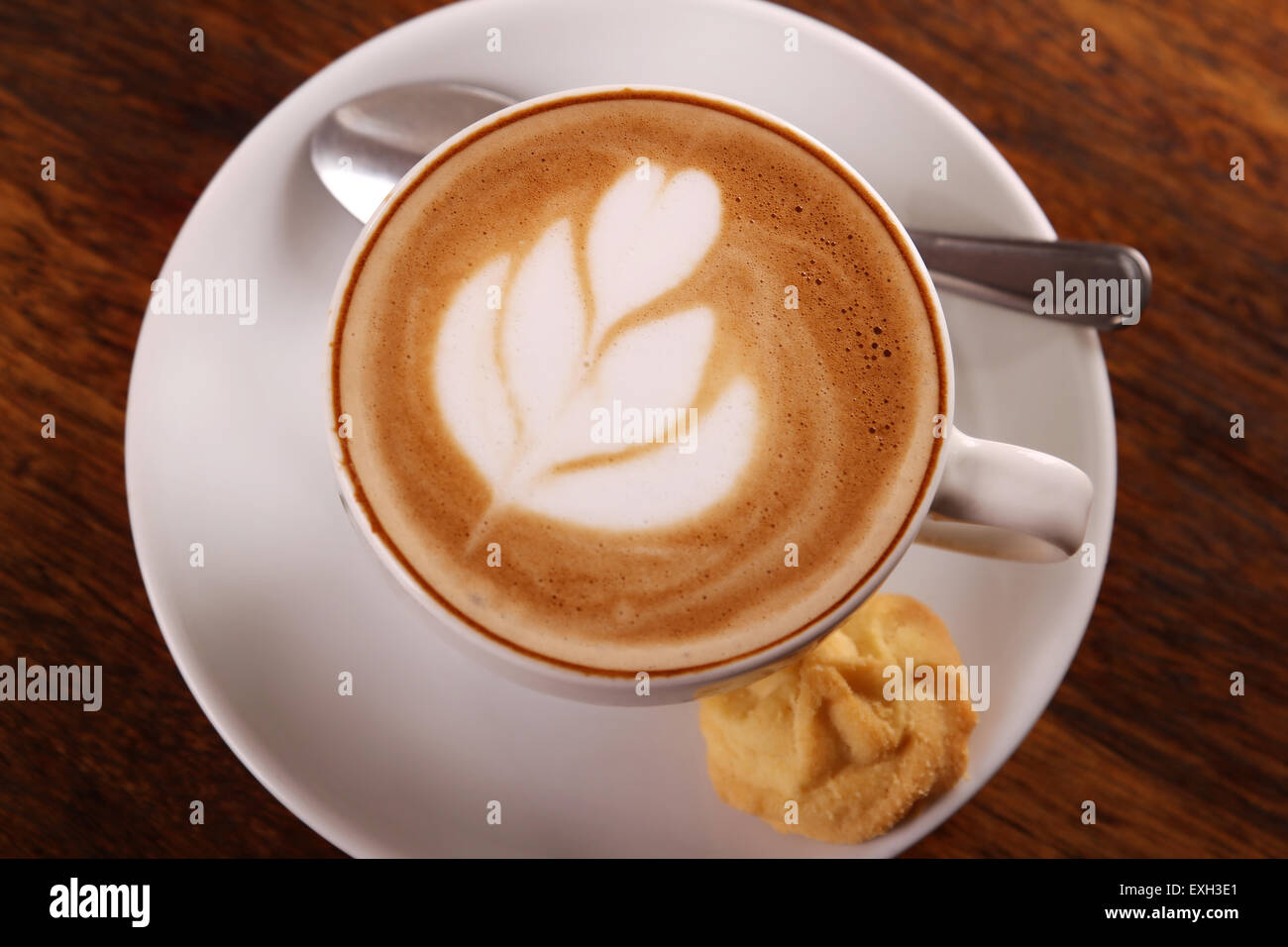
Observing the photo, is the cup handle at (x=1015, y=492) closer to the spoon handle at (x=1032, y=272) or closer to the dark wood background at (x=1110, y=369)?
the spoon handle at (x=1032, y=272)

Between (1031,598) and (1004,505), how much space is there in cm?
31

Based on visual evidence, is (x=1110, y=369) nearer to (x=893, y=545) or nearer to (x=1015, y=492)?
(x=1015, y=492)

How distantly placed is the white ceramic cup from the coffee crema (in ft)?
0.04

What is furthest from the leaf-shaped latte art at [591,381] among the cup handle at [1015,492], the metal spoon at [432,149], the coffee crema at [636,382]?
the metal spoon at [432,149]

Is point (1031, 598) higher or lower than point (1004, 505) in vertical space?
lower

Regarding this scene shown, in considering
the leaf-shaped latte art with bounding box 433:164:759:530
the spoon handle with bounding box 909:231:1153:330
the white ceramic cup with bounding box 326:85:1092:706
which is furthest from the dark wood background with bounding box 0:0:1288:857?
the leaf-shaped latte art with bounding box 433:164:759:530

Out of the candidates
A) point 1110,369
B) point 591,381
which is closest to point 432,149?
point 591,381

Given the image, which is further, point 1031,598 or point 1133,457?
point 1133,457

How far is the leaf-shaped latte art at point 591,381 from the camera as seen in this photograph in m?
1.19

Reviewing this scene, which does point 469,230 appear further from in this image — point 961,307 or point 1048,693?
point 1048,693

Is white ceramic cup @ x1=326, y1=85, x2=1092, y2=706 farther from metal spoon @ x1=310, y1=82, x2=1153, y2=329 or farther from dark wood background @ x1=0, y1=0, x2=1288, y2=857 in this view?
dark wood background @ x1=0, y1=0, x2=1288, y2=857

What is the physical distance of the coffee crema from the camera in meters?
1.17

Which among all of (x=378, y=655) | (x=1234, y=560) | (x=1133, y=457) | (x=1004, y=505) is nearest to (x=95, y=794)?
(x=378, y=655)
